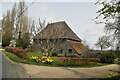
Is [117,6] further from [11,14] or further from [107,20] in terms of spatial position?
[11,14]

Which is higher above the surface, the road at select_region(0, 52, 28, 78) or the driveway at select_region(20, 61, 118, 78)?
the road at select_region(0, 52, 28, 78)

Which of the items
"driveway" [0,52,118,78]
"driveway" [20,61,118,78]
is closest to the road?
"driveway" [0,52,118,78]

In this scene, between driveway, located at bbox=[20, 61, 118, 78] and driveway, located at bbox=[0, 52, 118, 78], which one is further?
driveway, located at bbox=[20, 61, 118, 78]

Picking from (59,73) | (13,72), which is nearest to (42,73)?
(59,73)

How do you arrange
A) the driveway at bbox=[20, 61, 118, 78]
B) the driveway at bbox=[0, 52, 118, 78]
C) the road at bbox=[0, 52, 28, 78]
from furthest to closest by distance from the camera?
the driveway at bbox=[20, 61, 118, 78] < the driveway at bbox=[0, 52, 118, 78] < the road at bbox=[0, 52, 28, 78]

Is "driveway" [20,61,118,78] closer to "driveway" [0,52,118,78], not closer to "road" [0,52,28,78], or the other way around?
"driveway" [0,52,118,78]

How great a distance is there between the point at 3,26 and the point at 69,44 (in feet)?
67.5

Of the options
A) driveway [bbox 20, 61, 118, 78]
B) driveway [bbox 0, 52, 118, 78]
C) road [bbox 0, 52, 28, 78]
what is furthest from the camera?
driveway [bbox 20, 61, 118, 78]

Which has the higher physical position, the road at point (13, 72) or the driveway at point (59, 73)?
the road at point (13, 72)

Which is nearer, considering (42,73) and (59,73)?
(42,73)

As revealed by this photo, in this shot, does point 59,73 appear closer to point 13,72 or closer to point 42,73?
point 42,73

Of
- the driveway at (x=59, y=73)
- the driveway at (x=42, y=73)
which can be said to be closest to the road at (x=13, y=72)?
the driveway at (x=42, y=73)

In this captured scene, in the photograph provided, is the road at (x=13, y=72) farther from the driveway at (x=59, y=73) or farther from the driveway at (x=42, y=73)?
the driveway at (x=59, y=73)

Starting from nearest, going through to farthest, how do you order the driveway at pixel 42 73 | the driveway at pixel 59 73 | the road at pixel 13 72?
the road at pixel 13 72 → the driveway at pixel 42 73 → the driveway at pixel 59 73
